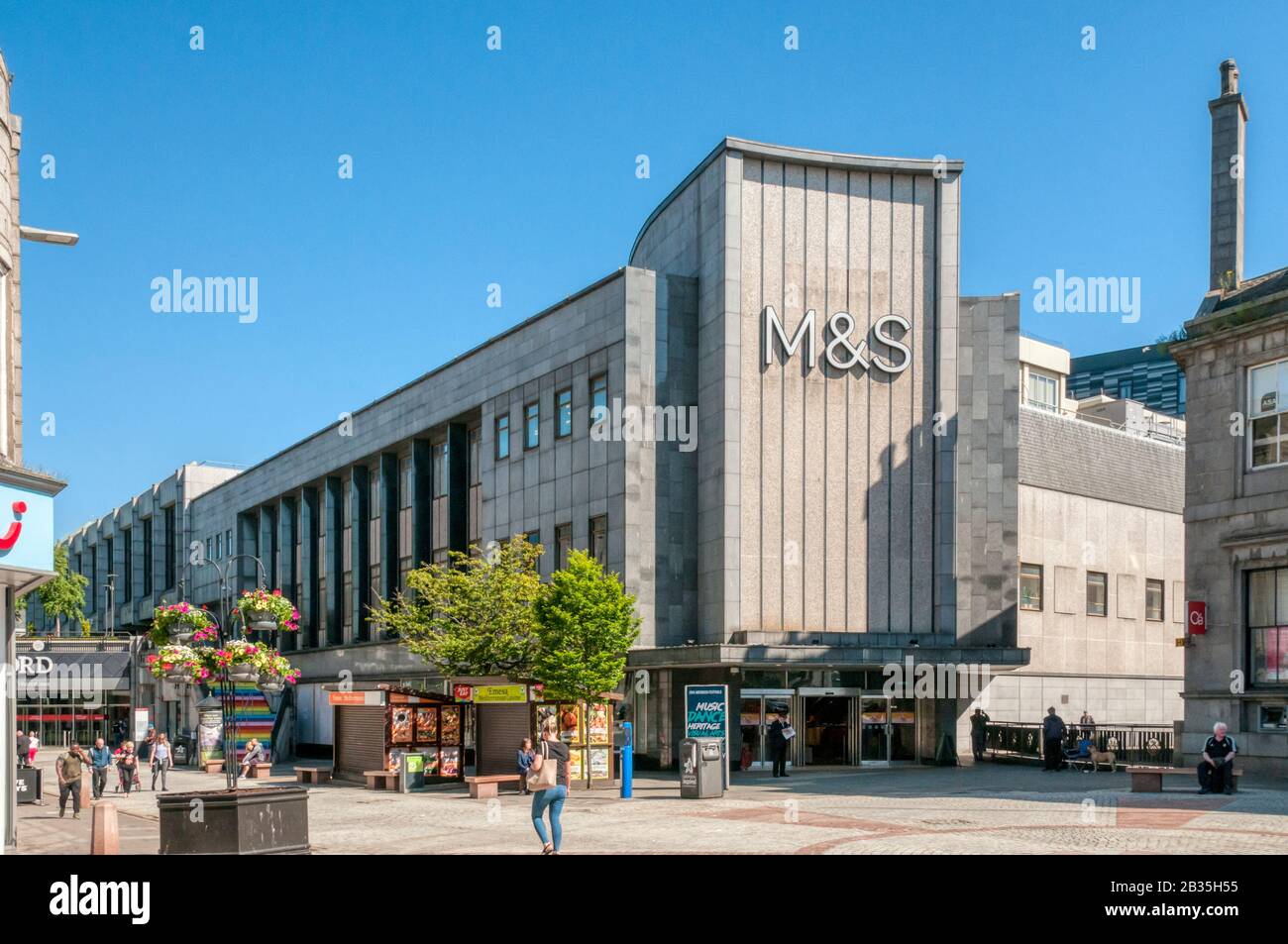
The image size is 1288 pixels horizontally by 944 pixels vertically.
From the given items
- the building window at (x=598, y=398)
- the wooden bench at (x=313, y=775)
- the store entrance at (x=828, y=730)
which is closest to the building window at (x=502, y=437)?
the building window at (x=598, y=398)

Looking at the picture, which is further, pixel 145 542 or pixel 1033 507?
pixel 145 542

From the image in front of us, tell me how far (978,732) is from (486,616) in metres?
15.3

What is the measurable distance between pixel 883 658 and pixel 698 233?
45.9ft

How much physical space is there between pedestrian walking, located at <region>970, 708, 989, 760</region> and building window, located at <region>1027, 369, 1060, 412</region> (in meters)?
36.1

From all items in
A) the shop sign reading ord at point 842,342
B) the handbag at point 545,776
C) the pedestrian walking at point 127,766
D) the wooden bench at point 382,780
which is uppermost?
the shop sign reading ord at point 842,342

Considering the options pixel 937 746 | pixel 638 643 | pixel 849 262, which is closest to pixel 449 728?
pixel 638 643

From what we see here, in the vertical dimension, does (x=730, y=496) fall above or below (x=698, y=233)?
below

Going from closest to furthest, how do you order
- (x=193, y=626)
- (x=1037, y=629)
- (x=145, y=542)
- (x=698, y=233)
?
(x=193, y=626) < (x=698, y=233) < (x=1037, y=629) < (x=145, y=542)

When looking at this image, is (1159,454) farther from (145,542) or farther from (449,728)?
(145,542)

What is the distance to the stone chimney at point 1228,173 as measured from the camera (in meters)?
33.8

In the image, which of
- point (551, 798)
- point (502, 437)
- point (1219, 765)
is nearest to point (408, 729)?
point (502, 437)

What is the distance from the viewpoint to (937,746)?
41.4 meters

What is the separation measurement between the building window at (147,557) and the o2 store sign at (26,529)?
81360mm

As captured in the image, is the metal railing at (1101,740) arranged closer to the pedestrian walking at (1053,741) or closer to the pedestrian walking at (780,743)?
the pedestrian walking at (1053,741)
